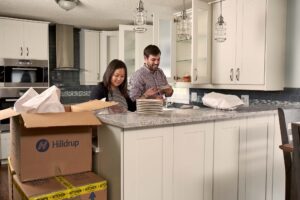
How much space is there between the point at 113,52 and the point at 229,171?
3.80m

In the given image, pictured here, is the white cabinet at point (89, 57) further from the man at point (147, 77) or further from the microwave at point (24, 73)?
the man at point (147, 77)

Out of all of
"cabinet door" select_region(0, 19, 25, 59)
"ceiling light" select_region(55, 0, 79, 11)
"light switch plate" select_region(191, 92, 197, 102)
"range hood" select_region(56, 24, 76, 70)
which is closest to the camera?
"ceiling light" select_region(55, 0, 79, 11)

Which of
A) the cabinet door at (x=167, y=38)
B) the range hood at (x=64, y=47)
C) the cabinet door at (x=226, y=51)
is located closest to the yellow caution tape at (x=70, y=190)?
the cabinet door at (x=226, y=51)

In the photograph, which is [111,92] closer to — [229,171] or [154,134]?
[154,134]

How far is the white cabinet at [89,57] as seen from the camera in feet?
17.2

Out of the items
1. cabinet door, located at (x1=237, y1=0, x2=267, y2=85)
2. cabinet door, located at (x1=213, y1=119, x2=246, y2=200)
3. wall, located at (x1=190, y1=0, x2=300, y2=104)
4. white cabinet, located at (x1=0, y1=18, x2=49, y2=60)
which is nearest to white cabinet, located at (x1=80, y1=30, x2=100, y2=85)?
white cabinet, located at (x1=0, y1=18, x2=49, y2=60)

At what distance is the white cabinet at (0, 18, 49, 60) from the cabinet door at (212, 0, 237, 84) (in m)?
2.82

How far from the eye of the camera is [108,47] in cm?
537

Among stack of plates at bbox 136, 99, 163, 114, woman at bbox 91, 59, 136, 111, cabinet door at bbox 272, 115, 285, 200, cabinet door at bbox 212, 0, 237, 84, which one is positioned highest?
cabinet door at bbox 212, 0, 237, 84

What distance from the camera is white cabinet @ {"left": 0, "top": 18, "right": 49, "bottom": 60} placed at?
4336 mm

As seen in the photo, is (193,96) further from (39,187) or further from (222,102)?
(39,187)

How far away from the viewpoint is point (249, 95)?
325 centimetres

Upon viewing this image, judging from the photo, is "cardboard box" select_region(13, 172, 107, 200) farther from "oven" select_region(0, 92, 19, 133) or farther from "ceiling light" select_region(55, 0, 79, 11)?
"oven" select_region(0, 92, 19, 133)

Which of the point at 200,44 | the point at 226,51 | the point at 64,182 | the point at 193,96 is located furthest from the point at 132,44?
the point at 64,182
